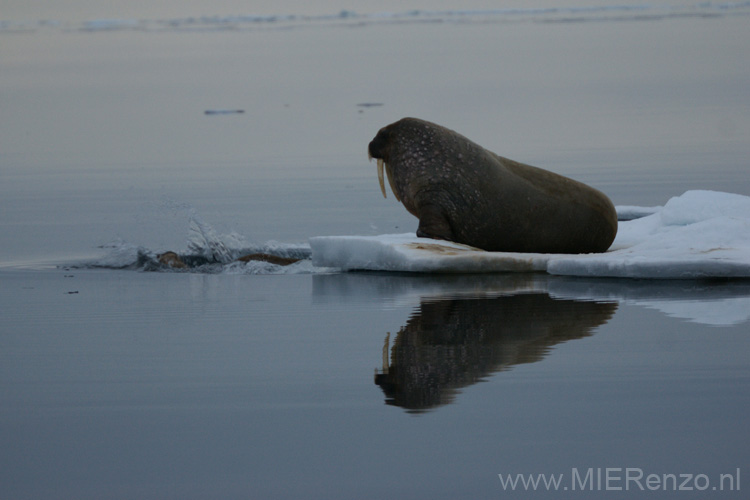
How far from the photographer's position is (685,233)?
29.5 feet

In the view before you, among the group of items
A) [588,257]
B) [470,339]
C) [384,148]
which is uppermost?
[384,148]

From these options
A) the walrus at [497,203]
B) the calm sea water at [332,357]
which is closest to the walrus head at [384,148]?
the walrus at [497,203]

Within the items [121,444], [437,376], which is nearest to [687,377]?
[437,376]

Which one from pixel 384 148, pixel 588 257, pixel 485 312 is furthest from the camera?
pixel 384 148

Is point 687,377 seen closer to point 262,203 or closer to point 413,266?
point 413,266

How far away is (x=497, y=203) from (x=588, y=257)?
1.28 meters

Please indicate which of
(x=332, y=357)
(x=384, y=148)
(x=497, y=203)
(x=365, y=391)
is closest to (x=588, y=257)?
(x=497, y=203)

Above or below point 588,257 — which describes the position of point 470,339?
below

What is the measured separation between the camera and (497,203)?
374 inches

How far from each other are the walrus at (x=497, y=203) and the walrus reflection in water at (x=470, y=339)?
75.8 inches

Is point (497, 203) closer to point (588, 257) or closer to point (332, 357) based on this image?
point (588, 257)

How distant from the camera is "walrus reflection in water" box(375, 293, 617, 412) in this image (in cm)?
532

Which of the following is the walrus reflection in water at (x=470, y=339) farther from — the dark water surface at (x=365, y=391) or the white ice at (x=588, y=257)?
the white ice at (x=588, y=257)

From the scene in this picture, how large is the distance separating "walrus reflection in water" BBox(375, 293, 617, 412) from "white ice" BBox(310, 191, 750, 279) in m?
0.87
